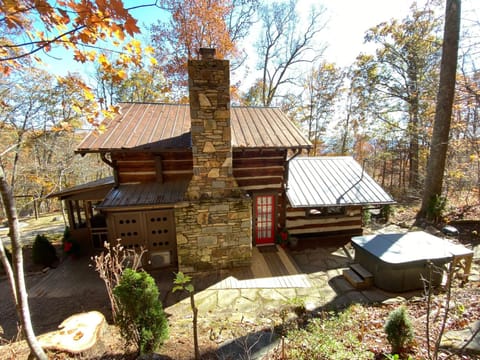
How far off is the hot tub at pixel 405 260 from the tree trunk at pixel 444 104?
5067 mm

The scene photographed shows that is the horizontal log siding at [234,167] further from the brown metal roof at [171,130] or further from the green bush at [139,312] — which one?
the green bush at [139,312]

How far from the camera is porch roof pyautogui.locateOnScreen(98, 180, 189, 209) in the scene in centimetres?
601

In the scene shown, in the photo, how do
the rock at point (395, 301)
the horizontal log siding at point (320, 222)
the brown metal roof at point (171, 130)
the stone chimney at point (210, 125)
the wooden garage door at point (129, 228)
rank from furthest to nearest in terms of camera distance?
the horizontal log siding at point (320, 222) → the brown metal roof at point (171, 130) → the wooden garage door at point (129, 228) → the stone chimney at point (210, 125) → the rock at point (395, 301)

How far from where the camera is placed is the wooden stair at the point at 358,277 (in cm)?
548

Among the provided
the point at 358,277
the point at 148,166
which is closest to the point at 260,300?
the point at 358,277

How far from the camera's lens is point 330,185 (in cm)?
872

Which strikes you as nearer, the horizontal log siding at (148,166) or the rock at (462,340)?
the rock at (462,340)

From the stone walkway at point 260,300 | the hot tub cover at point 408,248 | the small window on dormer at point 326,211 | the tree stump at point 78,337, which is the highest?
the small window on dormer at point 326,211

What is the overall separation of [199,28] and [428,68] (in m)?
14.5

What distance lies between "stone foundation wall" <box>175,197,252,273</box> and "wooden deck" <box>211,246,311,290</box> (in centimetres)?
46

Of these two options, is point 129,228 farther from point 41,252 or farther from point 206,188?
point 41,252

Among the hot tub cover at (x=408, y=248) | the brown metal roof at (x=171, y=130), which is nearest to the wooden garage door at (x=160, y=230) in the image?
the brown metal roof at (x=171, y=130)

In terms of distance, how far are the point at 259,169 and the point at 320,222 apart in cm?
327

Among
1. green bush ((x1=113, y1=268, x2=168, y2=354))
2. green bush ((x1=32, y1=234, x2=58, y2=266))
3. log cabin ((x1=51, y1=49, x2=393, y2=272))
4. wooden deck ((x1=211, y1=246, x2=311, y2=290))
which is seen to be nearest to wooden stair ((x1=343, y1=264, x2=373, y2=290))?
wooden deck ((x1=211, y1=246, x2=311, y2=290))
